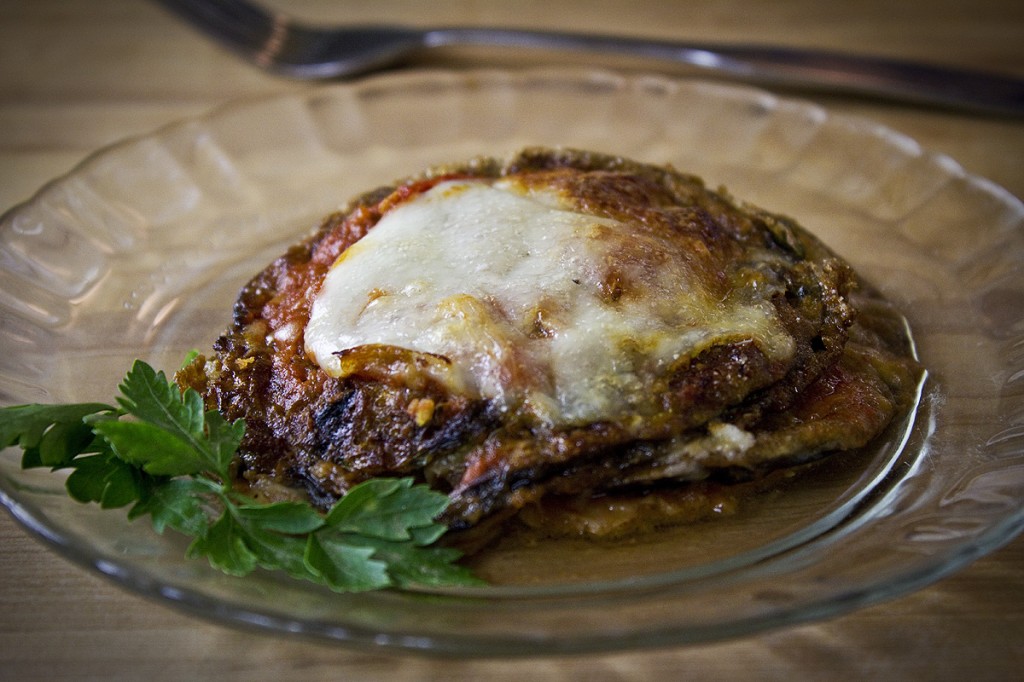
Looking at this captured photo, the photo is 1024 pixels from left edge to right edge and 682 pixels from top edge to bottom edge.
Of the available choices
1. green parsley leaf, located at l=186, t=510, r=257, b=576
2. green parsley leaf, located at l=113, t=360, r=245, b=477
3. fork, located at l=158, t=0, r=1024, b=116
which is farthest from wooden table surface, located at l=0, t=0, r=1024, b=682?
green parsley leaf, located at l=113, t=360, r=245, b=477

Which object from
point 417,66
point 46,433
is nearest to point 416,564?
point 46,433

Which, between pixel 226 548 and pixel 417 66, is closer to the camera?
pixel 226 548

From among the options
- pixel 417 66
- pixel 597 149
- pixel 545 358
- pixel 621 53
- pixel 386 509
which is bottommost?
pixel 386 509

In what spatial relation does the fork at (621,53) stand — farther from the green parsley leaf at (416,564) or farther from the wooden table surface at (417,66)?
the green parsley leaf at (416,564)

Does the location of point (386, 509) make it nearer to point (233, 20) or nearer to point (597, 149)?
point (597, 149)

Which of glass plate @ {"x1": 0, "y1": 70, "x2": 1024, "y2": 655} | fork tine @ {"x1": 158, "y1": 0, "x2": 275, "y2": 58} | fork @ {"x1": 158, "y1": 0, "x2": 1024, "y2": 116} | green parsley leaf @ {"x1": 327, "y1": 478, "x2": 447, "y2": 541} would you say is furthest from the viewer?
fork tine @ {"x1": 158, "y1": 0, "x2": 275, "y2": 58}

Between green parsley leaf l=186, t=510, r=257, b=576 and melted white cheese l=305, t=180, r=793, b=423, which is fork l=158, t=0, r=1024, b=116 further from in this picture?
green parsley leaf l=186, t=510, r=257, b=576

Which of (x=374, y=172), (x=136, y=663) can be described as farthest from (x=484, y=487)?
(x=374, y=172)
